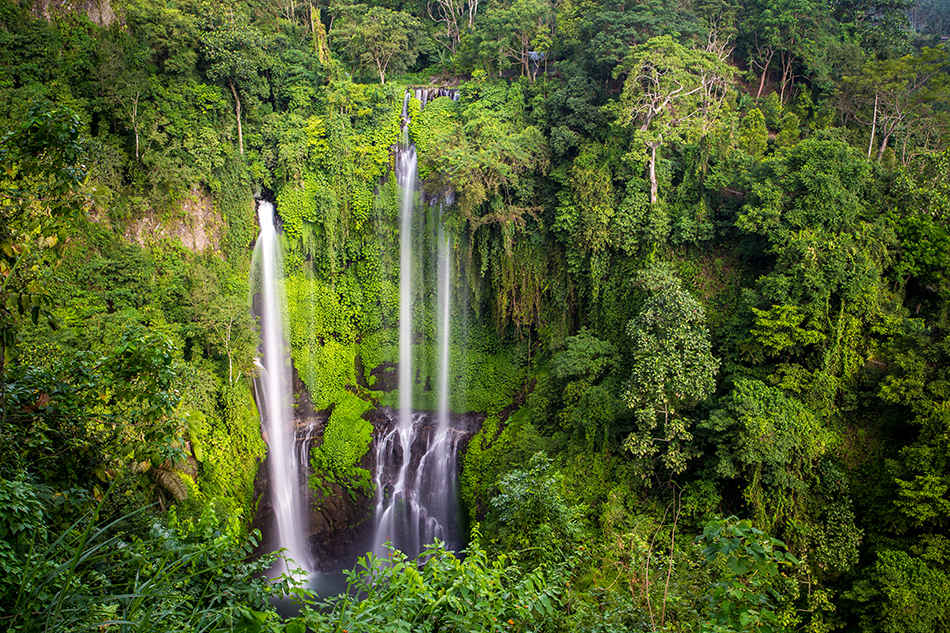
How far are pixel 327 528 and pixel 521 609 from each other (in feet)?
42.7

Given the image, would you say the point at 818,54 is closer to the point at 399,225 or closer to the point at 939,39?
the point at 939,39

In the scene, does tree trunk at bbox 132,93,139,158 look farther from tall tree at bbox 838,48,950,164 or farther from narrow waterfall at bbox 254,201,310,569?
tall tree at bbox 838,48,950,164

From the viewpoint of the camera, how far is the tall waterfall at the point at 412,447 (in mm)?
15594

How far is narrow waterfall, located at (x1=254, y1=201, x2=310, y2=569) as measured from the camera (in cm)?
1525

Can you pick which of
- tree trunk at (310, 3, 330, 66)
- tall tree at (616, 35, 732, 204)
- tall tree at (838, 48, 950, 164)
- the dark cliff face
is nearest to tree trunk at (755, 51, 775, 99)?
tall tree at (838, 48, 950, 164)

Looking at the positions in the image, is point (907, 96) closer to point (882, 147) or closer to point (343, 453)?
point (882, 147)

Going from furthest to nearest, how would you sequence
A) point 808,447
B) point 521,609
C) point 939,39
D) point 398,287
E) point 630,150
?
point 939,39 < point 398,287 < point 630,150 < point 808,447 < point 521,609

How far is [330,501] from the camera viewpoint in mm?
15742

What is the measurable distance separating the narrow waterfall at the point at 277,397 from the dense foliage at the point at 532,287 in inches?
19.4

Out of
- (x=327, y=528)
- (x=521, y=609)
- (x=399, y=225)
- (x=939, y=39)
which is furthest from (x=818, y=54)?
(x=327, y=528)

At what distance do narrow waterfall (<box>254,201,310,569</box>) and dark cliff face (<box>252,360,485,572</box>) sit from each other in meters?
0.24

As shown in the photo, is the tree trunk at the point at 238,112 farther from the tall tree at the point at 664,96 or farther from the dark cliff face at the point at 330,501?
the tall tree at the point at 664,96

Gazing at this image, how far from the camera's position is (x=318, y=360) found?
17.8 meters

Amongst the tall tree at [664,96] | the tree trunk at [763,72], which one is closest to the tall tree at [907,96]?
the tree trunk at [763,72]
